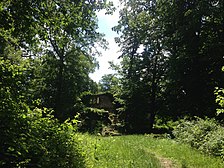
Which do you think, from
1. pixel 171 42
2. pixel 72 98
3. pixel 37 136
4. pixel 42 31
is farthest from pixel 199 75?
pixel 37 136

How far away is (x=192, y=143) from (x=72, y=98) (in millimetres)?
22983

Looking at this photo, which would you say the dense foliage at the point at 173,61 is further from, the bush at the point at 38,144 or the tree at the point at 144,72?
the bush at the point at 38,144

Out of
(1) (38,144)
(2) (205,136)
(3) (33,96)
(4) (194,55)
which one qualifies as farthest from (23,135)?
(4) (194,55)

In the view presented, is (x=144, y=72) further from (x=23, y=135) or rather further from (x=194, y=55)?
(x=23, y=135)

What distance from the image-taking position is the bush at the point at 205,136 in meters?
14.0

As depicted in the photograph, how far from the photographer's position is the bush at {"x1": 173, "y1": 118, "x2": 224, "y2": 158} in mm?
14031

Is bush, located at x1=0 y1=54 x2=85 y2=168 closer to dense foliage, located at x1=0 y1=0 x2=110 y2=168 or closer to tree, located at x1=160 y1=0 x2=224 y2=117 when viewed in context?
dense foliage, located at x1=0 y1=0 x2=110 y2=168

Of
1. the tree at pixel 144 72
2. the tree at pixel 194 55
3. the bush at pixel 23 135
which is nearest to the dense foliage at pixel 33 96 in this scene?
the bush at pixel 23 135

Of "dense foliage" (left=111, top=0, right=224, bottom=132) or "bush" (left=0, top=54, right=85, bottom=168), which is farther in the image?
"dense foliage" (left=111, top=0, right=224, bottom=132)

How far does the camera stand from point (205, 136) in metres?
16.3

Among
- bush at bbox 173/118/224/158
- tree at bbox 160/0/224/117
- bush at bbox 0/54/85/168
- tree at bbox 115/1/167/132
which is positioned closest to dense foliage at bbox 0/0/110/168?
bush at bbox 0/54/85/168

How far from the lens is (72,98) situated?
38.0 m

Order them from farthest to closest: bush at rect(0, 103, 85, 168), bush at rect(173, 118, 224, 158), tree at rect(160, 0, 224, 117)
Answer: tree at rect(160, 0, 224, 117), bush at rect(173, 118, 224, 158), bush at rect(0, 103, 85, 168)

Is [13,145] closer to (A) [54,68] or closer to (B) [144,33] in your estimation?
(B) [144,33]
